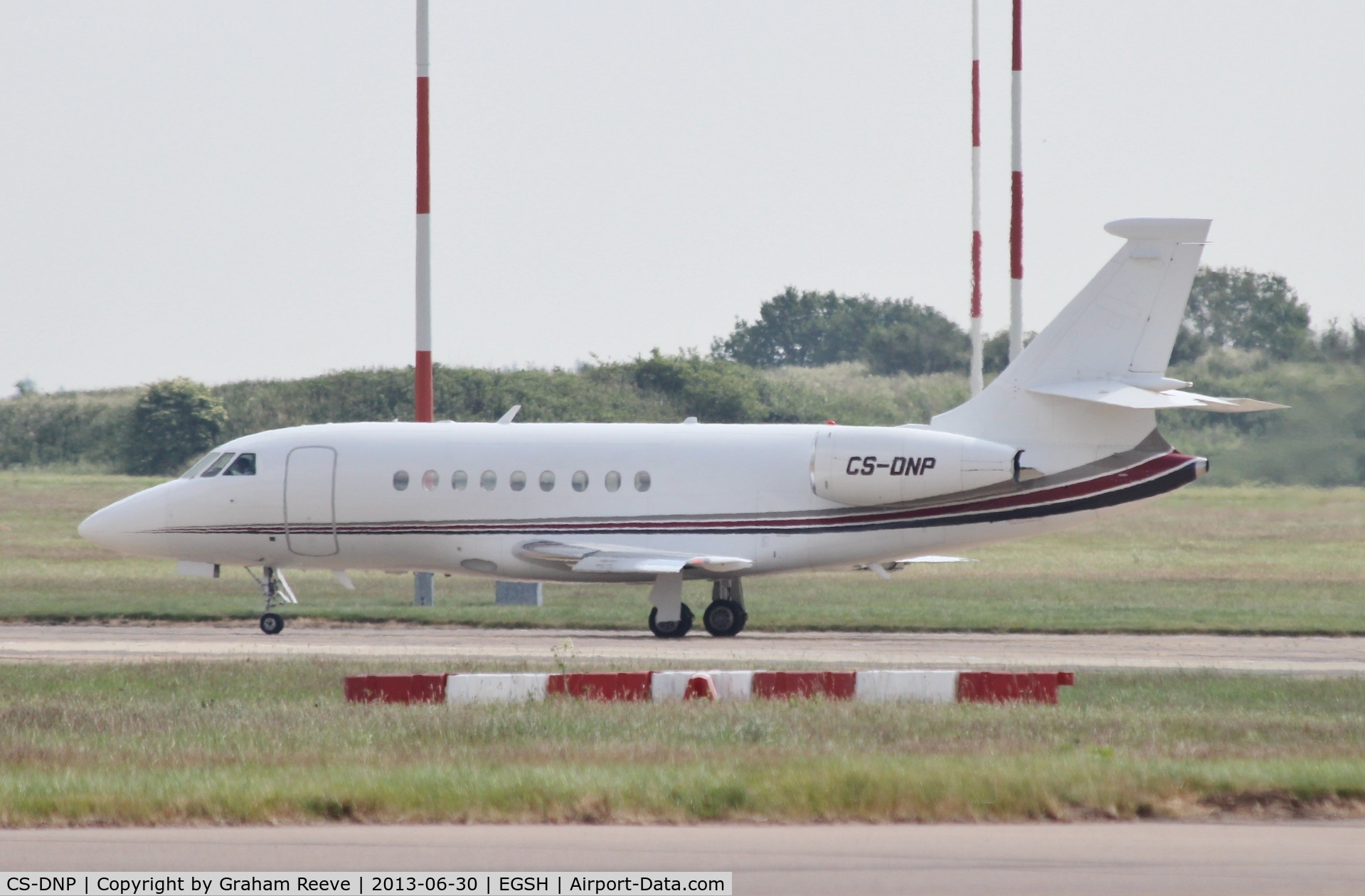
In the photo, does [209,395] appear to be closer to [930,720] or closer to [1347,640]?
[1347,640]

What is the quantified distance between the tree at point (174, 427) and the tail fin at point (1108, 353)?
4373 cm

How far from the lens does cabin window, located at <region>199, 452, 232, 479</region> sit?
28500 mm

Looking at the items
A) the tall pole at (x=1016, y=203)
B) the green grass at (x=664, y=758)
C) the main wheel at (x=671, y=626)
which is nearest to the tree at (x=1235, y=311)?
the tall pole at (x=1016, y=203)

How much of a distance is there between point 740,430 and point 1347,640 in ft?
30.5

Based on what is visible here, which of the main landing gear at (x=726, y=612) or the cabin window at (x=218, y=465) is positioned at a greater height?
the cabin window at (x=218, y=465)

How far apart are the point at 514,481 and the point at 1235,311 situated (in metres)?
48.8

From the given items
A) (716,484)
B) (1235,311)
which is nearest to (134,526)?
(716,484)

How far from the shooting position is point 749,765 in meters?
12.8

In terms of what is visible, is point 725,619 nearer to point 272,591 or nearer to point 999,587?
point 272,591

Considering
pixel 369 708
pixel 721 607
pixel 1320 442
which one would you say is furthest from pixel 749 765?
pixel 1320 442

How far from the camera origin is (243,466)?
2834 centimetres

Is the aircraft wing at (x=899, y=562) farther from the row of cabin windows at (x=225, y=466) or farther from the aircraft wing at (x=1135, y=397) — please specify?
the row of cabin windows at (x=225, y=466)

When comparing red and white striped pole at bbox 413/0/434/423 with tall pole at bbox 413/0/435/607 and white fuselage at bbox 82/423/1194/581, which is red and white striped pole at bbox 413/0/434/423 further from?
white fuselage at bbox 82/423/1194/581

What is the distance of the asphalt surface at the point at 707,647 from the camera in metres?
22.5
